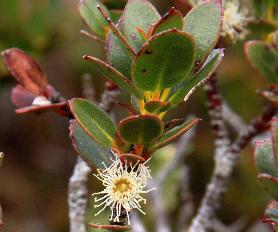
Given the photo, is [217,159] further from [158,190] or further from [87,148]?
[87,148]

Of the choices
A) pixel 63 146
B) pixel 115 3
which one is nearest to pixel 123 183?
pixel 115 3

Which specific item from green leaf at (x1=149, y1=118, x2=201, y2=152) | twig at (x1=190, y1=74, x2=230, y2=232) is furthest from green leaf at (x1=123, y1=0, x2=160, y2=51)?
twig at (x1=190, y1=74, x2=230, y2=232)

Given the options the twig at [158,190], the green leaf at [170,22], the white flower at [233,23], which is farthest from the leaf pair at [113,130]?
the twig at [158,190]

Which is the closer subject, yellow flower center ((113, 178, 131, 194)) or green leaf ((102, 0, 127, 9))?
yellow flower center ((113, 178, 131, 194))

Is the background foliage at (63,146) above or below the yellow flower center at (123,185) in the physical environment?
below

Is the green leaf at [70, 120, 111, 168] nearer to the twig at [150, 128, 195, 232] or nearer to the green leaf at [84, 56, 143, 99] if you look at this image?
the green leaf at [84, 56, 143, 99]

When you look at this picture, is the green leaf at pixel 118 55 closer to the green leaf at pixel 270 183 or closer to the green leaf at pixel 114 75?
the green leaf at pixel 114 75

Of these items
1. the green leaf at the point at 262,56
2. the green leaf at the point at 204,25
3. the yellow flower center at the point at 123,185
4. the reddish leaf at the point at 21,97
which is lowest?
the green leaf at the point at 262,56
